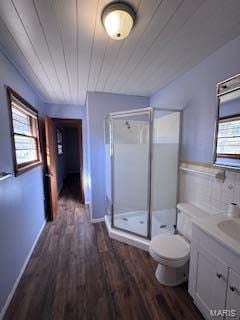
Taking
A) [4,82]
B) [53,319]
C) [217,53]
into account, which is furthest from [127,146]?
[53,319]

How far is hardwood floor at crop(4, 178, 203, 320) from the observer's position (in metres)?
1.36

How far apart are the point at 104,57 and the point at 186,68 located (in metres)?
1.03

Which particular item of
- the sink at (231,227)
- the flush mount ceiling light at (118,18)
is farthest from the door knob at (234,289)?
the flush mount ceiling light at (118,18)

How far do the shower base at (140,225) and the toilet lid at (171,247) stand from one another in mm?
476

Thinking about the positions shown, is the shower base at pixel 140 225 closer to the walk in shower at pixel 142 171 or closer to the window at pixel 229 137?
the walk in shower at pixel 142 171

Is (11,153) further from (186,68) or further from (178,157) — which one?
(186,68)

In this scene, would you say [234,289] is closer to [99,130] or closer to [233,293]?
[233,293]

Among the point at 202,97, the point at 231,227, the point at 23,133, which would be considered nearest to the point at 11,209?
the point at 23,133

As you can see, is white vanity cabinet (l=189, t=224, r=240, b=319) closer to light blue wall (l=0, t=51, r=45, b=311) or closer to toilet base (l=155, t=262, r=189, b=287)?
toilet base (l=155, t=262, r=189, b=287)

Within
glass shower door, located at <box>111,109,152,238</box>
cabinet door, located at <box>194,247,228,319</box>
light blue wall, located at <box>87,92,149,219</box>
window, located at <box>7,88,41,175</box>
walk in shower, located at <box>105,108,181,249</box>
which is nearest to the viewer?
cabinet door, located at <box>194,247,228,319</box>

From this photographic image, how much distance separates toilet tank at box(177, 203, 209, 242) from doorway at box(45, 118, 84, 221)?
2.36m

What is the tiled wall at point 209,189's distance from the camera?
146 cm

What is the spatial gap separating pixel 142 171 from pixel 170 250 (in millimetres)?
1098

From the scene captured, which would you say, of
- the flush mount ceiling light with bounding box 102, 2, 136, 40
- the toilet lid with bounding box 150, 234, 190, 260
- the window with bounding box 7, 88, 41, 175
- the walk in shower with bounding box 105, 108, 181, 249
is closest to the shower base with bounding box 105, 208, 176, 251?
the walk in shower with bounding box 105, 108, 181, 249
